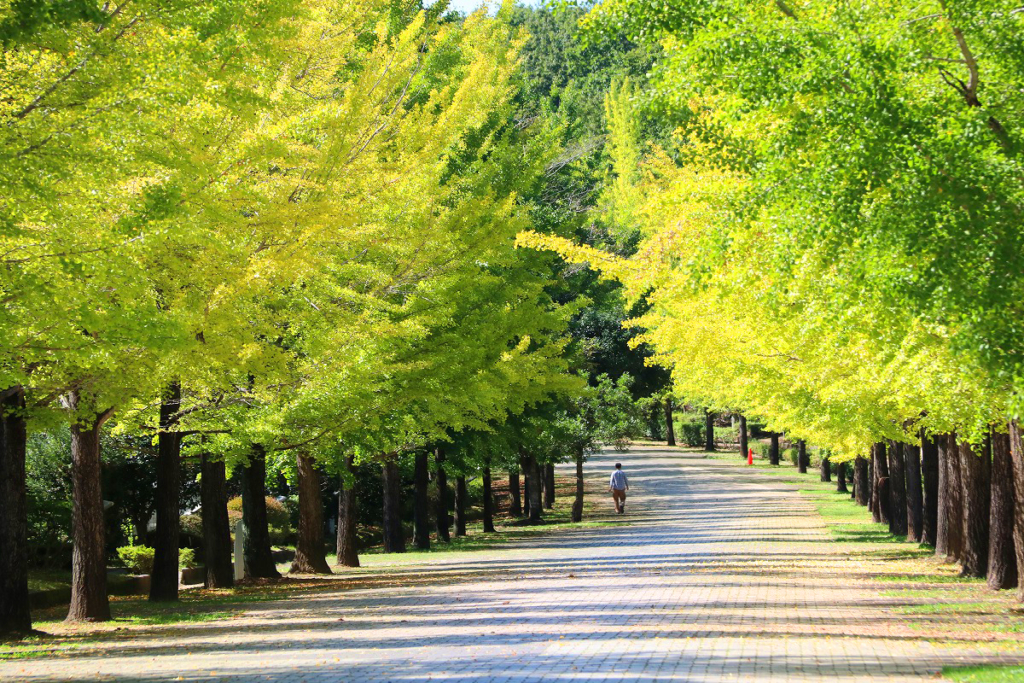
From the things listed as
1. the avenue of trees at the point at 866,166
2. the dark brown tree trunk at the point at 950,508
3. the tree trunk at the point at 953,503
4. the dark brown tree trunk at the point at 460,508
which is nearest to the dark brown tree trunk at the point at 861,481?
the dark brown tree trunk at the point at 460,508

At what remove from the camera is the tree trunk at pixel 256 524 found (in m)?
21.8

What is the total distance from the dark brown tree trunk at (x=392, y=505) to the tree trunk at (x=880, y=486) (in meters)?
14.6

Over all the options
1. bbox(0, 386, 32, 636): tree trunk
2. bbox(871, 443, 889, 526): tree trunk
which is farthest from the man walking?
bbox(0, 386, 32, 636): tree trunk

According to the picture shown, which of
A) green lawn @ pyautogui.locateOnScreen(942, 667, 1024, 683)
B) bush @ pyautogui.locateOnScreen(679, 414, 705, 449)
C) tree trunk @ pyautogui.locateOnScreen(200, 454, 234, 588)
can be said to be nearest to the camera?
green lawn @ pyautogui.locateOnScreen(942, 667, 1024, 683)

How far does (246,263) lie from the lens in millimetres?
12297

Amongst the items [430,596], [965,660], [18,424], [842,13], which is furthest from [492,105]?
[965,660]

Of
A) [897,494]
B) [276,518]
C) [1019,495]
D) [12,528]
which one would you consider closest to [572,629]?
[1019,495]

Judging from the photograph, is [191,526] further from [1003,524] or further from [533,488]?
[1003,524]

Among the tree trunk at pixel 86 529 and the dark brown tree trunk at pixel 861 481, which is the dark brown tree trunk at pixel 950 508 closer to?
the tree trunk at pixel 86 529

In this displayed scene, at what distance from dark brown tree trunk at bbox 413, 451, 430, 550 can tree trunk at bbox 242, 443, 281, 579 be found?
687 cm

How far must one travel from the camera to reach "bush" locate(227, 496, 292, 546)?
32375mm

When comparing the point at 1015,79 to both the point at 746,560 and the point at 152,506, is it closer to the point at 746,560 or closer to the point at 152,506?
the point at 746,560

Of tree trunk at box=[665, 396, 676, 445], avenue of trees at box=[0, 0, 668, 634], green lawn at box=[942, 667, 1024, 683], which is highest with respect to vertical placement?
avenue of trees at box=[0, 0, 668, 634]

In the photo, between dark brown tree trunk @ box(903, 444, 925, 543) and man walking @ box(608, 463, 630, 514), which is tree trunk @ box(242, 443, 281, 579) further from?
man walking @ box(608, 463, 630, 514)
